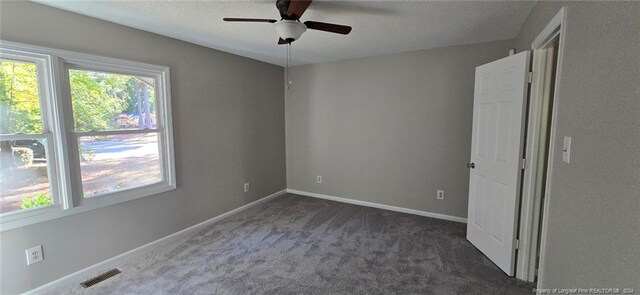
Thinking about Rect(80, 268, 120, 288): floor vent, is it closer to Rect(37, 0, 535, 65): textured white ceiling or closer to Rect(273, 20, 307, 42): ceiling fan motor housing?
Rect(37, 0, 535, 65): textured white ceiling

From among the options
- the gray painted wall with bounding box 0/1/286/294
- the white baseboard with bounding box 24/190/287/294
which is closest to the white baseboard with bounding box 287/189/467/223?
the gray painted wall with bounding box 0/1/286/294

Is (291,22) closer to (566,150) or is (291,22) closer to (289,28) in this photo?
(289,28)

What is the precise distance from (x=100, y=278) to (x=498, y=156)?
3678mm

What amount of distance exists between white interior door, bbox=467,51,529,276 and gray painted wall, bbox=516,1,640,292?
65cm

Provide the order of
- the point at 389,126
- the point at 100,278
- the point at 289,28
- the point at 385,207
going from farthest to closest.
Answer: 1. the point at 385,207
2. the point at 389,126
3. the point at 100,278
4. the point at 289,28

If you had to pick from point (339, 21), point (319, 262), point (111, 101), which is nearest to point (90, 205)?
point (111, 101)

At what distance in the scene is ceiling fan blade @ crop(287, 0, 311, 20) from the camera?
5.77 feet

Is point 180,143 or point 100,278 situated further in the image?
point 180,143

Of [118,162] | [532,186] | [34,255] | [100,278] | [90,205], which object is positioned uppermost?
[118,162]

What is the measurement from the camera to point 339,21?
246 centimetres

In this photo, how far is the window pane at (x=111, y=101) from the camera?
7.70ft

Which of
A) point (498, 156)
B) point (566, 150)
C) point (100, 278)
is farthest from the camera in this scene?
point (498, 156)

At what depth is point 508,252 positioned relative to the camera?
232 cm

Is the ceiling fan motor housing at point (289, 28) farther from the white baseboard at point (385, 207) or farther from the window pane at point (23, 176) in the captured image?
the white baseboard at point (385, 207)
